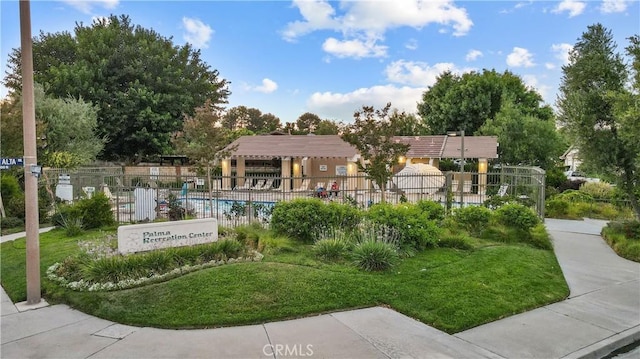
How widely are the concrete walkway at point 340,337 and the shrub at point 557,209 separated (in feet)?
32.7

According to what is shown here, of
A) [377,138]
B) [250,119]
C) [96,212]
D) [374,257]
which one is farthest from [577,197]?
[250,119]

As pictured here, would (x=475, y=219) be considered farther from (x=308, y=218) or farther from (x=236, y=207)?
(x=236, y=207)

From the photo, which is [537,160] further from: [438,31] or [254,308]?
[254,308]

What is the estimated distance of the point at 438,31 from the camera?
1550 cm

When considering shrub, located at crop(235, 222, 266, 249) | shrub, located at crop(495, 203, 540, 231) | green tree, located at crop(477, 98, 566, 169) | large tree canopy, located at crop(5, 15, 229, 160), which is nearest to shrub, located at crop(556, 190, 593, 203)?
shrub, located at crop(495, 203, 540, 231)

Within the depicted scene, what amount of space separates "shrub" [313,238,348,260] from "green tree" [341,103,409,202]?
627 centimetres

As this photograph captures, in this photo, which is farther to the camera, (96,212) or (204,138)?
(204,138)

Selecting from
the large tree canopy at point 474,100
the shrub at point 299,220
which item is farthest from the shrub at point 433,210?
the large tree canopy at point 474,100

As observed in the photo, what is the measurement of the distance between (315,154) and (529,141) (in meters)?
14.4

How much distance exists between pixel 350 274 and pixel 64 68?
30554 mm

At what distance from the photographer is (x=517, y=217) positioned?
32.9 ft

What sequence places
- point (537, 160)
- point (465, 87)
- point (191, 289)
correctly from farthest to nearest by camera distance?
1. point (465, 87)
2. point (537, 160)
3. point (191, 289)

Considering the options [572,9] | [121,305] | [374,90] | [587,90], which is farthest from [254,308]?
[374,90]

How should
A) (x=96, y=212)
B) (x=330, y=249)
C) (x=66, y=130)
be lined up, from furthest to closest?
(x=66, y=130)
(x=96, y=212)
(x=330, y=249)
